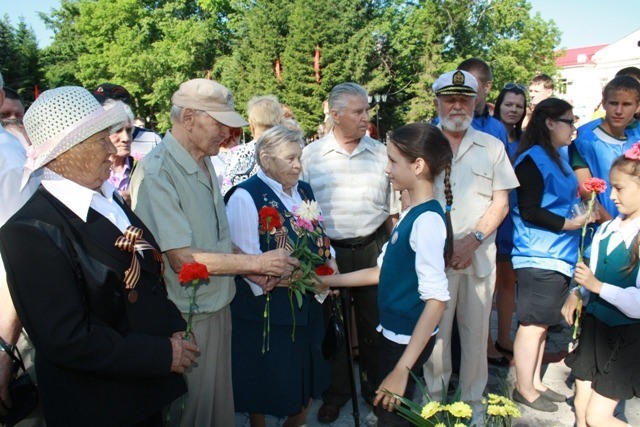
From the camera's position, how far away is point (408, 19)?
4081cm

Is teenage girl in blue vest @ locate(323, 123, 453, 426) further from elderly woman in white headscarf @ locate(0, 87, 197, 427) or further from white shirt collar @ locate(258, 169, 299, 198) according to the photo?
elderly woman in white headscarf @ locate(0, 87, 197, 427)

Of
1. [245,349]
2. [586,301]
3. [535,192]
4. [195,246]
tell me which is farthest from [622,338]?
[195,246]

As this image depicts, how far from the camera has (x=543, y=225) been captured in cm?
360

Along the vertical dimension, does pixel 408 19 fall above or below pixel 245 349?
above

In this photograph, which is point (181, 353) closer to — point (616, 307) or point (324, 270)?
point (324, 270)

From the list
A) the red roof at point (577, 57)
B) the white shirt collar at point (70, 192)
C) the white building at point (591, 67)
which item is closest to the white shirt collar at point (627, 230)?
the white shirt collar at point (70, 192)

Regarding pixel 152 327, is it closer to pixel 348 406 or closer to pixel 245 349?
pixel 245 349

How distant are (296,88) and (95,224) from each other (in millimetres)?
34505

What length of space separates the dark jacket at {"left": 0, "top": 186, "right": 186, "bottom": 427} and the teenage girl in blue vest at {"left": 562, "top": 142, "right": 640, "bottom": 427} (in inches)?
91.0

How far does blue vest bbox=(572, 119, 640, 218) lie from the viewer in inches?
158

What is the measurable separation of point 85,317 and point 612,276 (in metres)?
2.71

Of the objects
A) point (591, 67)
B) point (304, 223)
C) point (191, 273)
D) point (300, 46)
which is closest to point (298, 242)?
point (304, 223)

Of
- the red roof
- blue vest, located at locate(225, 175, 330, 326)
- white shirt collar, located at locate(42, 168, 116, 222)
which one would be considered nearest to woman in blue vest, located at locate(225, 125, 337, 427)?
blue vest, located at locate(225, 175, 330, 326)

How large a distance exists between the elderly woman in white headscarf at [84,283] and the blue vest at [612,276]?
2325mm
